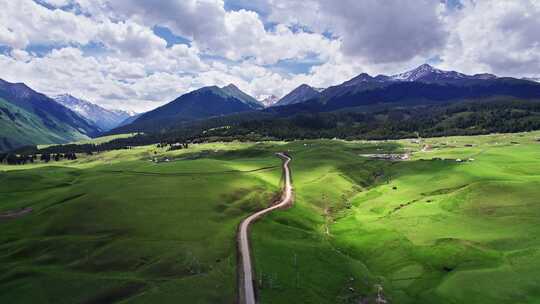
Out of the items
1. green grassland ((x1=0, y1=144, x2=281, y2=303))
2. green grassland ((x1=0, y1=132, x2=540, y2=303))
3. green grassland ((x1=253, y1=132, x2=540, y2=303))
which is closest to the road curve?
green grassland ((x1=0, y1=144, x2=281, y2=303))

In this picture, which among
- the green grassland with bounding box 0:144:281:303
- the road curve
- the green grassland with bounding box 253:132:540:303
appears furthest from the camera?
the green grassland with bounding box 253:132:540:303

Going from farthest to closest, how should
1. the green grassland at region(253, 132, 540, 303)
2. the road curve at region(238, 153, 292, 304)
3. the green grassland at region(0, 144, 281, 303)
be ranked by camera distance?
1. the green grassland at region(253, 132, 540, 303)
2. the green grassland at region(0, 144, 281, 303)
3. the road curve at region(238, 153, 292, 304)

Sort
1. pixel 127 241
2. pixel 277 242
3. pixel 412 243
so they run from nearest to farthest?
1. pixel 127 241
2. pixel 412 243
3. pixel 277 242

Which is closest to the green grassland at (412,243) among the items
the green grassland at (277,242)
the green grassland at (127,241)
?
the green grassland at (277,242)

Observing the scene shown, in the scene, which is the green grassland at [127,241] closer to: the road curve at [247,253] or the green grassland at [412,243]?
the road curve at [247,253]

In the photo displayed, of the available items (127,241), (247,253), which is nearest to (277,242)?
(247,253)

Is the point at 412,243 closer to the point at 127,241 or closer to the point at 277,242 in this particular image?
the point at 277,242

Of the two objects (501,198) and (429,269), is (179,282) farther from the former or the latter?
(501,198)

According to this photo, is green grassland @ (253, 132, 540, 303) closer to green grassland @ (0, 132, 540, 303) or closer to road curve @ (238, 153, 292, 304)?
green grassland @ (0, 132, 540, 303)

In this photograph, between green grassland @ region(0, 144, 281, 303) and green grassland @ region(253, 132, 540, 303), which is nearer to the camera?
A: green grassland @ region(0, 144, 281, 303)
